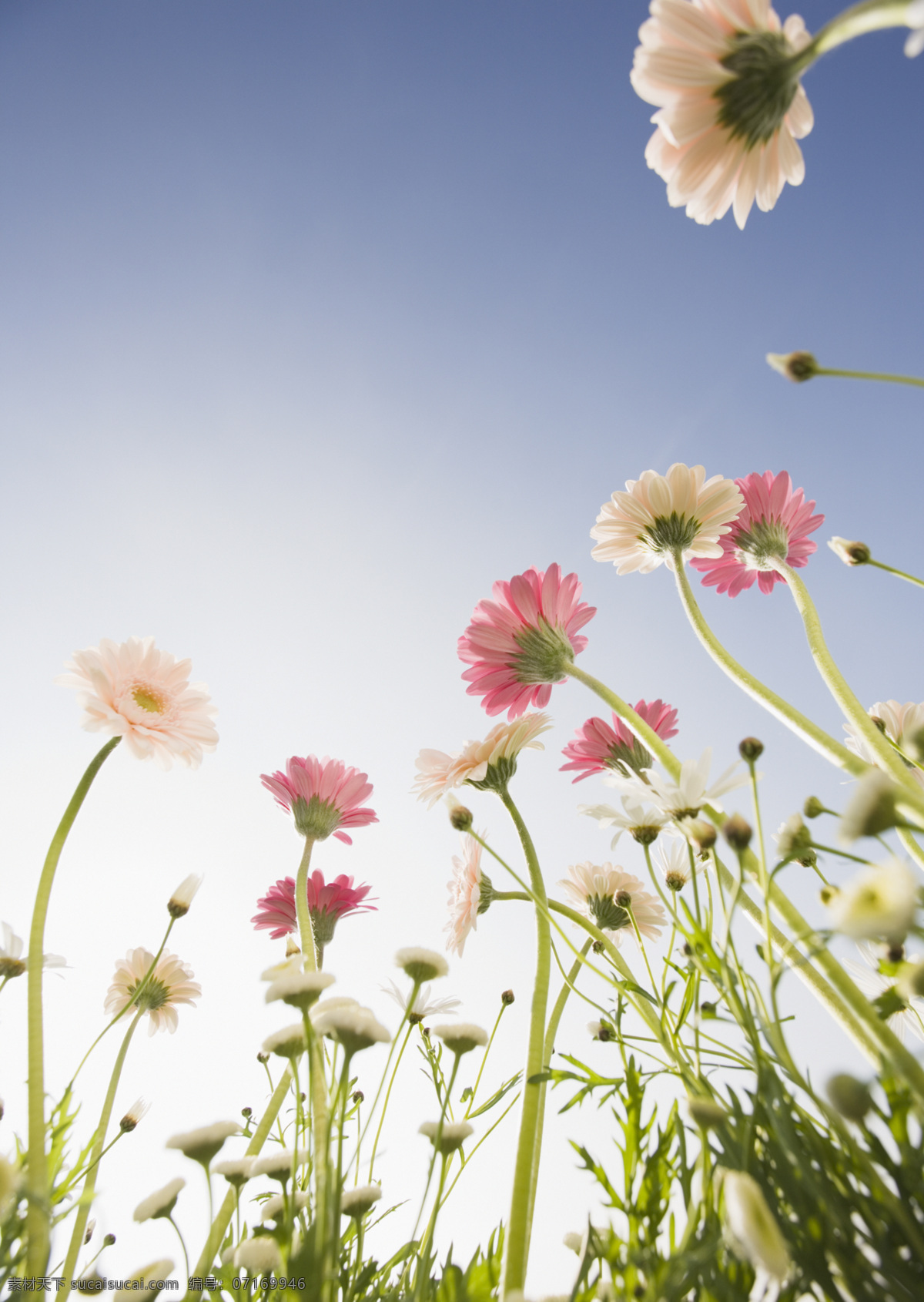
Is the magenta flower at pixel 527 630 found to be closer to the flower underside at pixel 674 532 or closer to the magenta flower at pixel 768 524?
the flower underside at pixel 674 532

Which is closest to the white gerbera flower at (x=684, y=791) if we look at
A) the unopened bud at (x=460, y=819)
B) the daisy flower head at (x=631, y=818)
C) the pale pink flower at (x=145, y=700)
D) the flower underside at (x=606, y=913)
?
the daisy flower head at (x=631, y=818)

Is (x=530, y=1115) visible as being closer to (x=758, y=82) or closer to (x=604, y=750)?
(x=604, y=750)

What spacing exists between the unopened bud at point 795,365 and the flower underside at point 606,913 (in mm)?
1029

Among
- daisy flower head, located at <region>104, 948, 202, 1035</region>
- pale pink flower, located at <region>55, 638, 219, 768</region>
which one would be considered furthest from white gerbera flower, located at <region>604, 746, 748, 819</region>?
daisy flower head, located at <region>104, 948, 202, 1035</region>

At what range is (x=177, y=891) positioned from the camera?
1.06 metres

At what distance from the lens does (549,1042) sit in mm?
904

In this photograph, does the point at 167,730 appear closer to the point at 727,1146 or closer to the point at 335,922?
the point at 335,922

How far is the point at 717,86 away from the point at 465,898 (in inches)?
43.1

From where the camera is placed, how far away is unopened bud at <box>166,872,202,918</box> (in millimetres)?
1044

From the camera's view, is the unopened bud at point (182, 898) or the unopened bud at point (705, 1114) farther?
the unopened bud at point (182, 898)

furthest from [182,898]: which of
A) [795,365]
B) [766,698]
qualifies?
[795,365]

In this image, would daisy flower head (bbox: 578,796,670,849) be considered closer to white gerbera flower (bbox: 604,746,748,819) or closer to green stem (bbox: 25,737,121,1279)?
white gerbera flower (bbox: 604,746,748,819)

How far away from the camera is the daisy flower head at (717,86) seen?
61 cm

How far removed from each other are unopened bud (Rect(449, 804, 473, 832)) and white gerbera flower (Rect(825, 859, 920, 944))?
1.73ft
